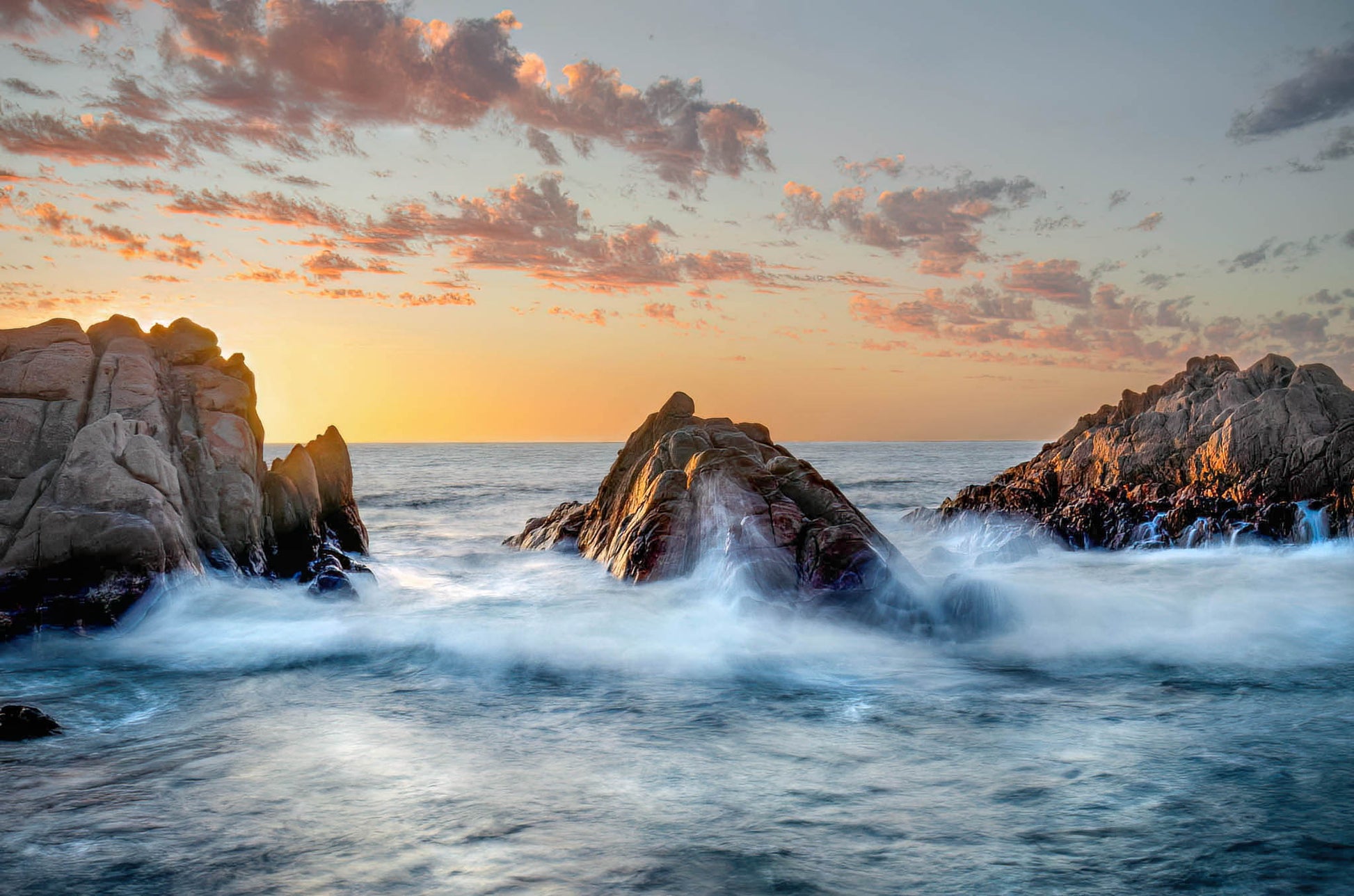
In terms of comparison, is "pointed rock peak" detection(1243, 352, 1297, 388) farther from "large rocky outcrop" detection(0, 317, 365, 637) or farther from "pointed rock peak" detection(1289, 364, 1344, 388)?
"large rocky outcrop" detection(0, 317, 365, 637)

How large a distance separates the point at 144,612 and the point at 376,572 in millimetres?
7139

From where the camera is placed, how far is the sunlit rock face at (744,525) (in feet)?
46.9

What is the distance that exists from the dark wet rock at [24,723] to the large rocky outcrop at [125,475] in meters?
4.40

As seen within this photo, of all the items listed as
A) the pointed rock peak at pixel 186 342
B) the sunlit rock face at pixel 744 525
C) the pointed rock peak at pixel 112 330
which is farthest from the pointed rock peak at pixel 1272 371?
the pointed rock peak at pixel 112 330

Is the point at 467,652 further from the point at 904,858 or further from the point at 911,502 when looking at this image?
the point at 911,502

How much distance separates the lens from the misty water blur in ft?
19.3

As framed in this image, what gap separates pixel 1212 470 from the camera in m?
23.3

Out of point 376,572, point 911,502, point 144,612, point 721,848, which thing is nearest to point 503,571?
point 376,572

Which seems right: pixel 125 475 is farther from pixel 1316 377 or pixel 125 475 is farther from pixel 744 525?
pixel 1316 377

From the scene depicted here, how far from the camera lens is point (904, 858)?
5957 millimetres

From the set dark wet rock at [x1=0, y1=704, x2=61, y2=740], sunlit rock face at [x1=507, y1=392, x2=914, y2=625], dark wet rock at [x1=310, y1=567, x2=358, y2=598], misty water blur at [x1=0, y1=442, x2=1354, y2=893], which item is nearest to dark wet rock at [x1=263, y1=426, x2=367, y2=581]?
dark wet rock at [x1=310, y1=567, x2=358, y2=598]

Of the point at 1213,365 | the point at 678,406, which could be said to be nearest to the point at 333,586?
the point at 678,406

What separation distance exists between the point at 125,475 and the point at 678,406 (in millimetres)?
12854

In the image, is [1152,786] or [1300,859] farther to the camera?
[1152,786]
